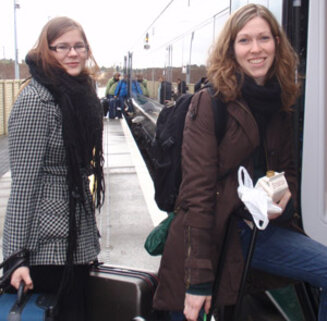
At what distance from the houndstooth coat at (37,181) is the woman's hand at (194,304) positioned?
0.58 m

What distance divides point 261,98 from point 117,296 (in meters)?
1.18

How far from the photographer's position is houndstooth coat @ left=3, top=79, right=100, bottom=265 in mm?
2068

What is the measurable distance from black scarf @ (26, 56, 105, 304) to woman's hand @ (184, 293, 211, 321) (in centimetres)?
55

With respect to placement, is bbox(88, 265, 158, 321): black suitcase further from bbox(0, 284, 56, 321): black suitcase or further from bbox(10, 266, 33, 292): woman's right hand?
bbox(10, 266, 33, 292): woman's right hand

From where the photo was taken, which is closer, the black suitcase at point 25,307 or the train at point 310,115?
the black suitcase at point 25,307

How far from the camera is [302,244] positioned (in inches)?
79.1

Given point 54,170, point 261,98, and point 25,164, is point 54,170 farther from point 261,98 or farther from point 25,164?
point 261,98

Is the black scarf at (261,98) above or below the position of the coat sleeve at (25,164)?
above

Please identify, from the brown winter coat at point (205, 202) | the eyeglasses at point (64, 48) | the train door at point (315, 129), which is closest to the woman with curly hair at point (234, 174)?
the brown winter coat at point (205, 202)

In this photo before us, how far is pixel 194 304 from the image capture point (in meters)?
1.91

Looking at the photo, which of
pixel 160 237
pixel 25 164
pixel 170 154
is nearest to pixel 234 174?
pixel 170 154

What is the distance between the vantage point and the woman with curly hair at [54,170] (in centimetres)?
207

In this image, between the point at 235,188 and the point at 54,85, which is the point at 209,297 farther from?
the point at 54,85

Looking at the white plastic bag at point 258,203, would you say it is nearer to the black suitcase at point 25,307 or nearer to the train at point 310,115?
the train at point 310,115
